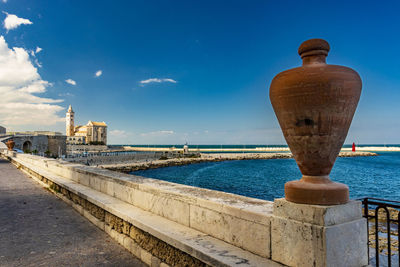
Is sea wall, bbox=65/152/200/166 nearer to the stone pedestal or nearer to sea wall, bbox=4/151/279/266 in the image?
sea wall, bbox=4/151/279/266

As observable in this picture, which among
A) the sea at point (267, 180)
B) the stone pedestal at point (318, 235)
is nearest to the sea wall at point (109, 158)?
the sea at point (267, 180)

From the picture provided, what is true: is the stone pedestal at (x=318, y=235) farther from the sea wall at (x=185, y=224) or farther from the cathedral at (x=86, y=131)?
the cathedral at (x=86, y=131)

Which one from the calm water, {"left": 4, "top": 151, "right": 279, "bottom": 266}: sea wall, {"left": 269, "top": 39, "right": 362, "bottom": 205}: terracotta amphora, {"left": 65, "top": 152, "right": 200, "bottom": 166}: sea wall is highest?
{"left": 269, "top": 39, "right": 362, "bottom": 205}: terracotta amphora

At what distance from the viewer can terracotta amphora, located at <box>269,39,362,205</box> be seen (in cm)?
203

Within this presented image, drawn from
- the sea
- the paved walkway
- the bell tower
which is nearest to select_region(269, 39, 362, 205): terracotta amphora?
the paved walkway

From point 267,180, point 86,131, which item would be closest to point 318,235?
point 267,180

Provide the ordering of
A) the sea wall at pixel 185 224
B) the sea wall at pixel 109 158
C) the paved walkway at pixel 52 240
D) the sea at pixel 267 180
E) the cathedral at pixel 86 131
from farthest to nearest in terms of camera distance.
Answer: the cathedral at pixel 86 131 → the sea wall at pixel 109 158 → the sea at pixel 267 180 → the paved walkway at pixel 52 240 → the sea wall at pixel 185 224

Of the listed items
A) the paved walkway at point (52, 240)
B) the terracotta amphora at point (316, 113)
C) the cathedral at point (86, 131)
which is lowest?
the paved walkway at point (52, 240)

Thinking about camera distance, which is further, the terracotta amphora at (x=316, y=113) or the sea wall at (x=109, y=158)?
the sea wall at (x=109, y=158)

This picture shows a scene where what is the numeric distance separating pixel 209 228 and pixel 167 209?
0.91 m

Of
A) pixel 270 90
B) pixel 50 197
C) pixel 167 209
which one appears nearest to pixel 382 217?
pixel 167 209

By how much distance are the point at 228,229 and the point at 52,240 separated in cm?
327

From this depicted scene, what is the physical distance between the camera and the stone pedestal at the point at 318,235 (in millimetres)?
1947

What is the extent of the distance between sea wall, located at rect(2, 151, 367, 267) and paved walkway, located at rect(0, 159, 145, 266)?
248mm
